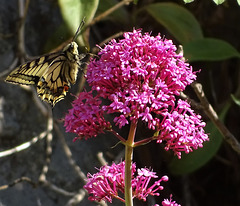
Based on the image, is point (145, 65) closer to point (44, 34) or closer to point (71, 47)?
point (71, 47)

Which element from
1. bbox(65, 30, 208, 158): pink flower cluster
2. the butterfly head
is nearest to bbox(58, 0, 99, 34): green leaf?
the butterfly head

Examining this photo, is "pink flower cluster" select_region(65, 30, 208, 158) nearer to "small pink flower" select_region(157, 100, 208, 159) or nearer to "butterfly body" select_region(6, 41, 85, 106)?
"small pink flower" select_region(157, 100, 208, 159)

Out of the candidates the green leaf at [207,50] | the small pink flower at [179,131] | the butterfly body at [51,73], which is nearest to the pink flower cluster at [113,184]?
the small pink flower at [179,131]

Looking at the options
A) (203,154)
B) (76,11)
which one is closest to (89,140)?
(203,154)

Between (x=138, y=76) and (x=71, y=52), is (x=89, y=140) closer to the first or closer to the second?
(x=71, y=52)

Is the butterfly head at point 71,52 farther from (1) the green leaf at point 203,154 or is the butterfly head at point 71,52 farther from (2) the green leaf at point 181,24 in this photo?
(1) the green leaf at point 203,154

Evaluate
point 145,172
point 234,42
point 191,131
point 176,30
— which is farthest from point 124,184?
point 234,42
